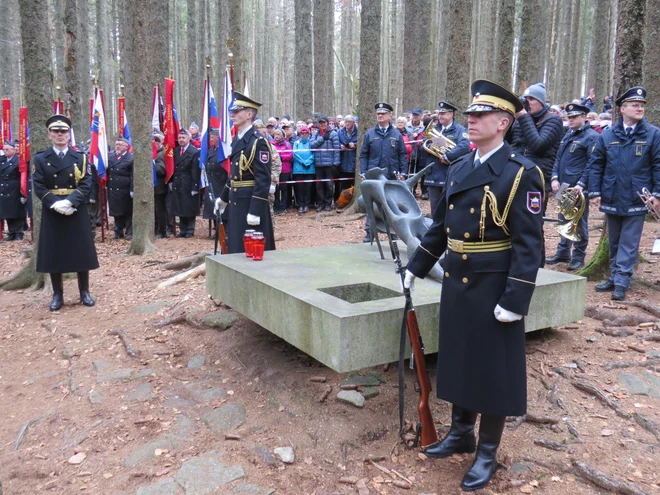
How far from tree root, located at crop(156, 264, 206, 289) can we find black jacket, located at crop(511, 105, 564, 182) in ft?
13.8

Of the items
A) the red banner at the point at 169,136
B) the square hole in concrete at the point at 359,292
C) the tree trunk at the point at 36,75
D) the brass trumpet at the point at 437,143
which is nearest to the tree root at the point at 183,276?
the tree trunk at the point at 36,75

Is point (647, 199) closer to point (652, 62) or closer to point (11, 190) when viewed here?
point (652, 62)

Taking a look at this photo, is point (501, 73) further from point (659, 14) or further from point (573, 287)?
point (573, 287)

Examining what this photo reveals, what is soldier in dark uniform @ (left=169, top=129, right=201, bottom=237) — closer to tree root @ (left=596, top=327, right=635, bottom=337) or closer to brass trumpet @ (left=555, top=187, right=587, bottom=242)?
brass trumpet @ (left=555, top=187, right=587, bottom=242)

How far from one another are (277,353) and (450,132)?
4182 millimetres

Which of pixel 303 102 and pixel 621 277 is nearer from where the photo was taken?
pixel 621 277

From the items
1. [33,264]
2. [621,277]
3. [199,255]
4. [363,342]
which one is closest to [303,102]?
[199,255]

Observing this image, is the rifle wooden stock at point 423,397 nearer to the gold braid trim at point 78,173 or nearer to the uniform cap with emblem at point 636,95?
the uniform cap with emblem at point 636,95

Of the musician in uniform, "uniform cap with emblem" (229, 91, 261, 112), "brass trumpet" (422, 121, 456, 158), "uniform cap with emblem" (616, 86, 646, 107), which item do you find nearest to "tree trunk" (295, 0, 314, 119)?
"brass trumpet" (422, 121, 456, 158)

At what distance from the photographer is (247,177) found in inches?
234

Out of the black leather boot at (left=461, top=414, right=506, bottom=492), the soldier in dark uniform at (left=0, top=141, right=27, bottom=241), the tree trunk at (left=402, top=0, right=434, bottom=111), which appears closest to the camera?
the black leather boot at (left=461, top=414, right=506, bottom=492)

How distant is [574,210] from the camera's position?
22.1 feet

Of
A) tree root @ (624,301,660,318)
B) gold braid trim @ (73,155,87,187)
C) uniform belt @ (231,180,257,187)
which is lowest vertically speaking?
tree root @ (624,301,660,318)

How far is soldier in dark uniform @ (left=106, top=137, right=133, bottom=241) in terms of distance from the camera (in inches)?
436
